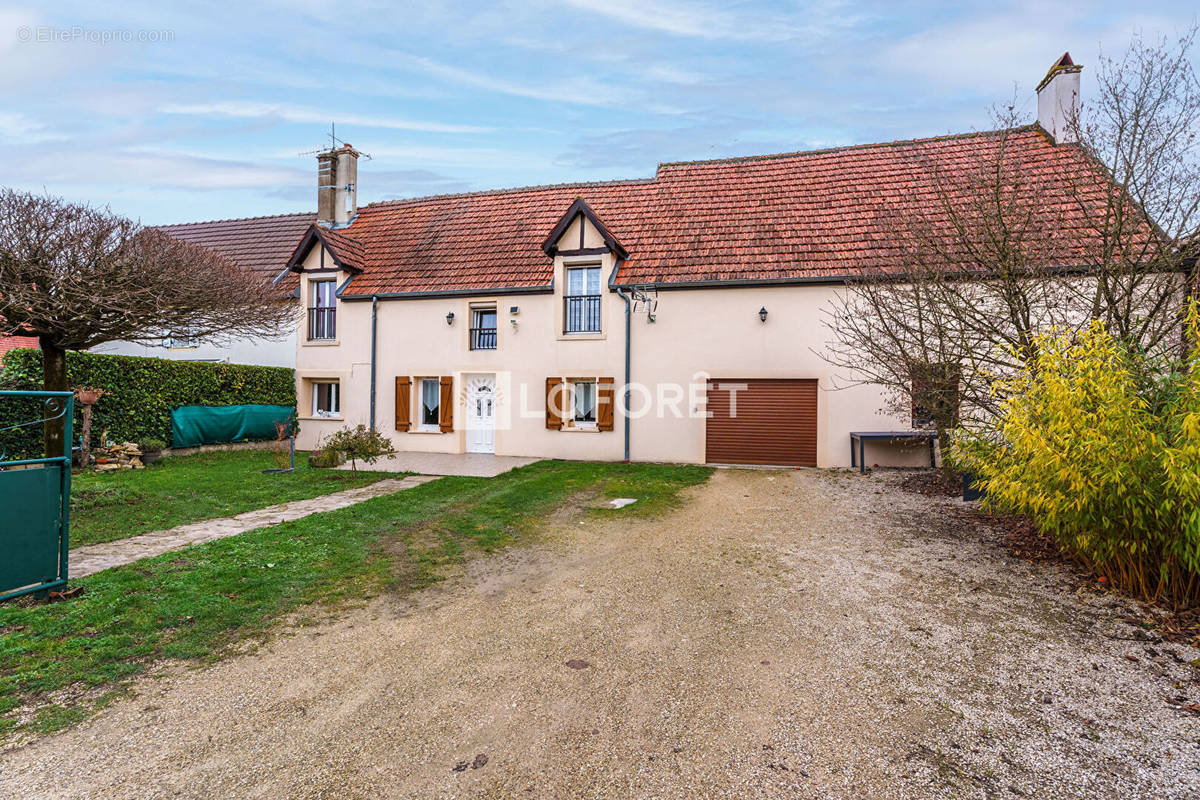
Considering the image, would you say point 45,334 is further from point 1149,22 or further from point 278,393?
point 1149,22

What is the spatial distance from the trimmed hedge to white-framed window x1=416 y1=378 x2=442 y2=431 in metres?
4.68

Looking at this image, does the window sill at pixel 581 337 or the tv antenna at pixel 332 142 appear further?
the tv antenna at pixel 332 142

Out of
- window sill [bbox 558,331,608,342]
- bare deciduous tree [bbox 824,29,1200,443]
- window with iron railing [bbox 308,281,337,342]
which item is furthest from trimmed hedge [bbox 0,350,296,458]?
bare deciduous tree [bbox 824,29,1200,443]

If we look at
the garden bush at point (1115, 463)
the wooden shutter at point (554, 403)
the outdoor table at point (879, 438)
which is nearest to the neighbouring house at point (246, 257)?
the wooden shutter at point (554, 403)

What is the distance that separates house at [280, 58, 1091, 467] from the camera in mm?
13883

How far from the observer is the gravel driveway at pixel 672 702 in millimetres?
2775

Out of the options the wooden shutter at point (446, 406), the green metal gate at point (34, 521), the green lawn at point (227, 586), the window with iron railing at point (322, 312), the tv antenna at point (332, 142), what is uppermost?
the tv antenna at point (332, 142)

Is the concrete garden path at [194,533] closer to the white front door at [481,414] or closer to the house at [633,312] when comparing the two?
the white front door at [481,414]

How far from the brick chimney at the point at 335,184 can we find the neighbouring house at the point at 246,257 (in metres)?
2.63

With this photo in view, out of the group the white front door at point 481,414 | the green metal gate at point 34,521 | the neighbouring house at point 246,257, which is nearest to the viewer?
the green metal gate at point 34,521

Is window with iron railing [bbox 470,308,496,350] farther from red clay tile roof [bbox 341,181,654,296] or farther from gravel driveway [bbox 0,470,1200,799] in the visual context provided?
gravel driveway [bbox 0,470,1200,799]

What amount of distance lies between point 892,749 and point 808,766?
0.54 m

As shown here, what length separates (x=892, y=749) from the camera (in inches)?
119

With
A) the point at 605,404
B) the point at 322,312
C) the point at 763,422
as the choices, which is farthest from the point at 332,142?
the point at 763,422
